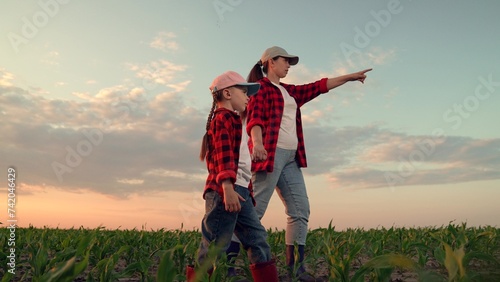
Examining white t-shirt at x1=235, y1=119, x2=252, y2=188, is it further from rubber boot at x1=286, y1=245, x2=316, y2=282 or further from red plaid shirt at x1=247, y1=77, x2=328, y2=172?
rubber boot at x1=286, y1=245, x2=316, y2=282

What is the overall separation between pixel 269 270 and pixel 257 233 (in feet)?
0.92

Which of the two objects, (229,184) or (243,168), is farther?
(243,168)

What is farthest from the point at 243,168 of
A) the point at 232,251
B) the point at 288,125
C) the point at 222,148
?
the point at 288,125

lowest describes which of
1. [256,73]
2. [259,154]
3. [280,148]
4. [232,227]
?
[232,227]

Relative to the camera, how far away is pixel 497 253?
619 centimetres

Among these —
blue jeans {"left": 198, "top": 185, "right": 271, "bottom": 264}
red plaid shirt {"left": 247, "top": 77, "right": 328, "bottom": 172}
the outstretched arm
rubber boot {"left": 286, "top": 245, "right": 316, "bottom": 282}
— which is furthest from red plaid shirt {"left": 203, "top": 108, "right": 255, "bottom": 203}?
the outstretched arm

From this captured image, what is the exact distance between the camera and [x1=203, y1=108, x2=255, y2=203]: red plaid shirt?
3230mm

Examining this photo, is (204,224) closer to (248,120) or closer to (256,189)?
(256,189)

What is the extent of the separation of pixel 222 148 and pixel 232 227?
1.88 feet

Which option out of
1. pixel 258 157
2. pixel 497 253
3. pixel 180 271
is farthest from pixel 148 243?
pixel 497 253

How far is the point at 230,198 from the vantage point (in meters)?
3.20

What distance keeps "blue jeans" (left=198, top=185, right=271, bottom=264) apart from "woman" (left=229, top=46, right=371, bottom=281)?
71 cm

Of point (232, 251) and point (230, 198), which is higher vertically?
point (230, 198)

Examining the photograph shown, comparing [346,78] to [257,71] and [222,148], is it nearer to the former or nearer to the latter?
[257,71]
